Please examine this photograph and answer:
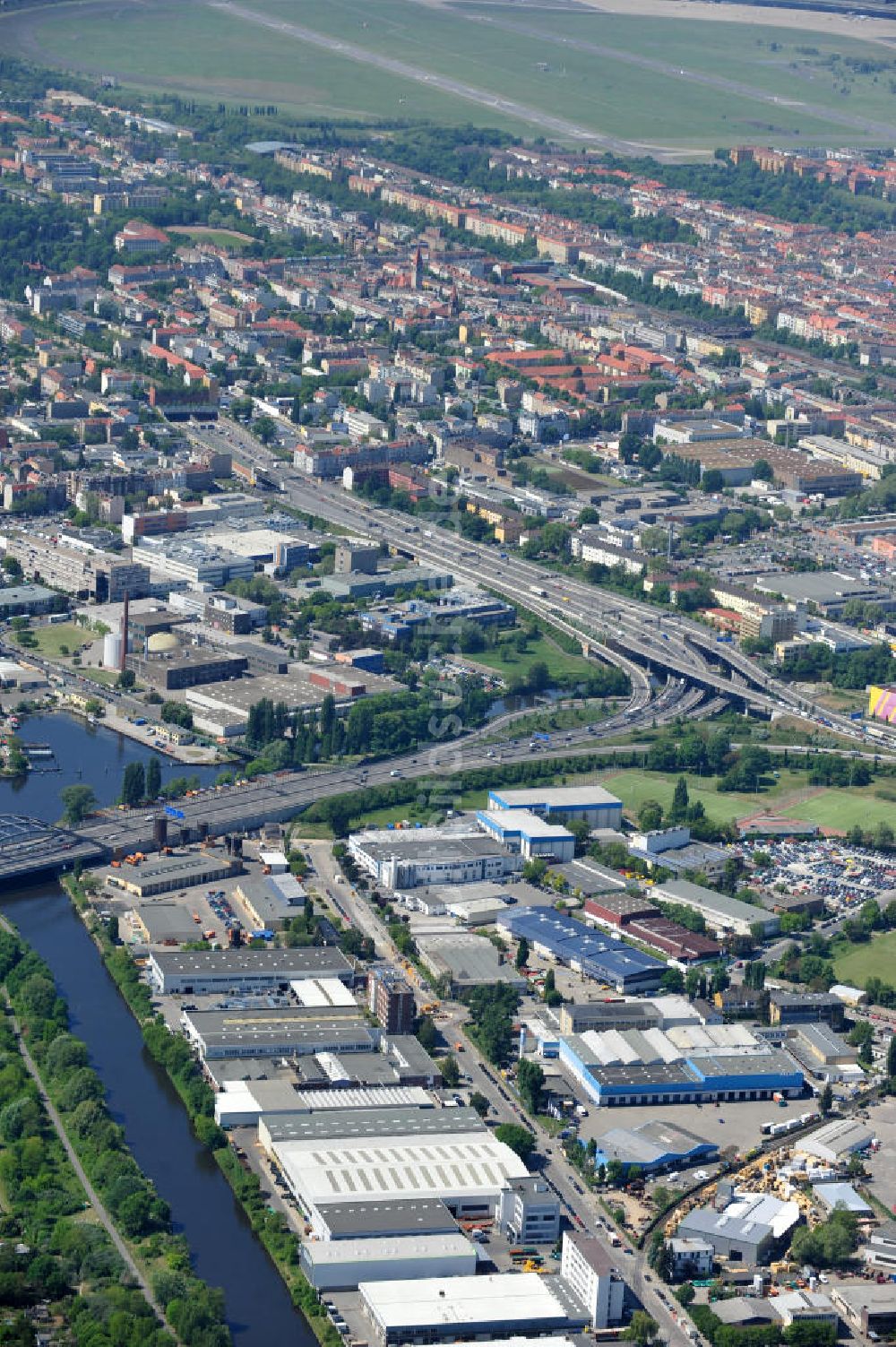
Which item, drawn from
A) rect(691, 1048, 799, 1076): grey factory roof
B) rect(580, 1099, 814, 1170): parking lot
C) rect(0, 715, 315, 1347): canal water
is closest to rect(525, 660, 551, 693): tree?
rect(0, 715, 315, 1347): canal water

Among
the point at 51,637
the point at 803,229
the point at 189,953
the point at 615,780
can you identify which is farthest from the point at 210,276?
the point at 189,953

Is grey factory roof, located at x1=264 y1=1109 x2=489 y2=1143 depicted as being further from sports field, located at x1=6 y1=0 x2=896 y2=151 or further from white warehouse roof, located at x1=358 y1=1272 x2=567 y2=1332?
sports field, located at x1=6 y1=0 x2=896 y2=151

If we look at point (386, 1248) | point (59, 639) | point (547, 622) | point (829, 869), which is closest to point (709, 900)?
point (829, 869)

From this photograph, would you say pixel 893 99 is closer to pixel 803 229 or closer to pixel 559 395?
pixel 803 229

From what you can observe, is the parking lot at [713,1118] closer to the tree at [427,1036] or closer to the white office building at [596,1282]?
the tree at [427,1036]

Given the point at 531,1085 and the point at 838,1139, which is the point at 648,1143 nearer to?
the point at 531,1085

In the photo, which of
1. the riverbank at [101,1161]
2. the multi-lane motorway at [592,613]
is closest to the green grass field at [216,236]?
the multi-lane motorway at [592,613]
